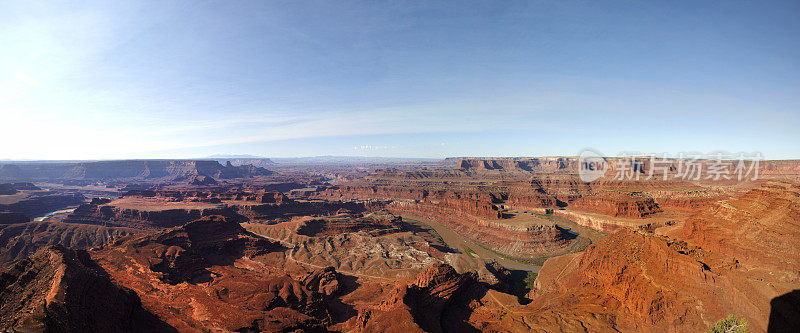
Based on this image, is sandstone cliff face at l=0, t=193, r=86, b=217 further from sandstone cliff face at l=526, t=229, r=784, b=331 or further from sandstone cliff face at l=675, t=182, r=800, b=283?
sandstone cliff face at l=675, t=182, r=800, b=283

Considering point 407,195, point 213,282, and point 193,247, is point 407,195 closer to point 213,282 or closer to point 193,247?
point 193,247

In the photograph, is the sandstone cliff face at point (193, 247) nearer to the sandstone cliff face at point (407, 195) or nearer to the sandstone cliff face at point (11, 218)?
the sandstone cliff face at point (11, 218)

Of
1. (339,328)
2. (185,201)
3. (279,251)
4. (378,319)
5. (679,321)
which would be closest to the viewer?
(679,321)

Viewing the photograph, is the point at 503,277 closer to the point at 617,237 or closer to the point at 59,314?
the point at 617,237

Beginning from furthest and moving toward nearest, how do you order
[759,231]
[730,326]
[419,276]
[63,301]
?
[419,276], [759,231], [63,301], [730,326]

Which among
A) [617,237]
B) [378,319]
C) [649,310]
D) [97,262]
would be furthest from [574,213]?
[97,262]
